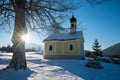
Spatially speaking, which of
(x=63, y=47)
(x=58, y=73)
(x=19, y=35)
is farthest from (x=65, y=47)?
(x=58, y=73)

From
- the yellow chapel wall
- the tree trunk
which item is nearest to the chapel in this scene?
the yellow chapel wall

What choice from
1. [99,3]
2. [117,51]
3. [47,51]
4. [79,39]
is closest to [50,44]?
[47,51]

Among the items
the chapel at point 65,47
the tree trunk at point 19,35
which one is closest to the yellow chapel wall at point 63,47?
the chapel at point 65,47

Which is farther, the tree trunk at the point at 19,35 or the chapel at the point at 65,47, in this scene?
the chapel at the point at 65,47

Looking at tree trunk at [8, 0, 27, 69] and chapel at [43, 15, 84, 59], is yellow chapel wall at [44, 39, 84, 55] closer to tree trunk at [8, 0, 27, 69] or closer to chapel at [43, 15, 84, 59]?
chapel at [43, 15, 84, 59]

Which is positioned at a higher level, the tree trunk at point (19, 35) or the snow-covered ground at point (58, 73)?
the tree trunk at point (19, 35)

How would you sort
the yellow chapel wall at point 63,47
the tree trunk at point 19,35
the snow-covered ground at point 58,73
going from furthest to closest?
the yellow chapel wall at point 63,47
the tree trunk at point 19,35
the snow-covered ground at point 58,73

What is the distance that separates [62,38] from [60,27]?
2032 cm

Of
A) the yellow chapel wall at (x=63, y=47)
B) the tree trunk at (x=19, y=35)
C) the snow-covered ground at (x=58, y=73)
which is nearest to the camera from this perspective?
the snow-covered ground at (x=58, y=73)

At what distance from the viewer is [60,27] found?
1489 cm

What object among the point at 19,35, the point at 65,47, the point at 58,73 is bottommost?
the point at 58,73

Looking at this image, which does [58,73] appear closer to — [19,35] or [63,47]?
[19,35]

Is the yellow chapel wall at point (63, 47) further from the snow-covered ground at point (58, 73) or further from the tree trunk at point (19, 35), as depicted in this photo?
the tree trunk at point (19, 35)

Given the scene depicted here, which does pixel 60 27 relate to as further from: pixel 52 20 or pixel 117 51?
Answer: pixel 117 51
